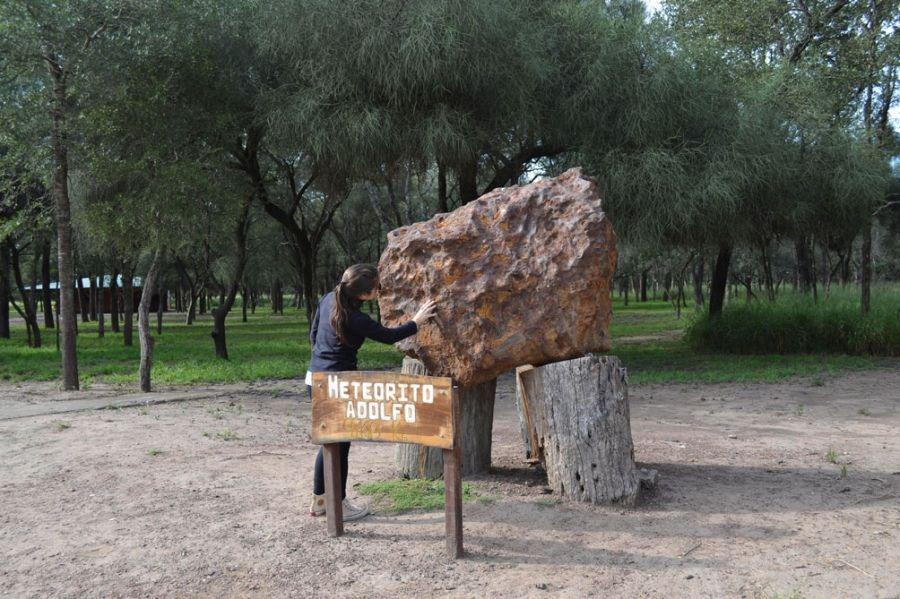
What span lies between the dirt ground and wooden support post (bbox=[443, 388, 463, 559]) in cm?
13

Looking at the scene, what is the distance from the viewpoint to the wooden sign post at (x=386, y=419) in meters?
4.10

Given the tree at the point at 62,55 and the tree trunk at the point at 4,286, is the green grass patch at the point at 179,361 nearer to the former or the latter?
the tree trunk at the point at 4,286

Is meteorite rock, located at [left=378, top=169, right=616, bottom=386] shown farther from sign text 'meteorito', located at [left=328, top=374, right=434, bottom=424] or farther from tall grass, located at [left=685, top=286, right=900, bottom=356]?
tall grass, located at [left=685, top=286, right=900, bottom=356]

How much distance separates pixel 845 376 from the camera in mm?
11602

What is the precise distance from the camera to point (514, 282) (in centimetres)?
514

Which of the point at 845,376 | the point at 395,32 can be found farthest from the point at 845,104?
the point at 395,32

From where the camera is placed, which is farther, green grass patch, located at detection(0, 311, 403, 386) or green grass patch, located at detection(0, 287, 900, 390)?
green grass patch, located at detection(0, 311, 403, 386)

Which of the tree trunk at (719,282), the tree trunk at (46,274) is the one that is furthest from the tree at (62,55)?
the tree trunk at (719,282)

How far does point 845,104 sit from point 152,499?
58.3ft

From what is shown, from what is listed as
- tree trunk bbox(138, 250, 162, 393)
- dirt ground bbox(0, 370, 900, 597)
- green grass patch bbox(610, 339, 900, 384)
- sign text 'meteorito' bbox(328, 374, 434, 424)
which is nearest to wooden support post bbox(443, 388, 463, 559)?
dirt ground bbox(0, 370, 900, 597)

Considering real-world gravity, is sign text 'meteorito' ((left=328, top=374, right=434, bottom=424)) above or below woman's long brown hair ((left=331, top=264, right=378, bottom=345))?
below

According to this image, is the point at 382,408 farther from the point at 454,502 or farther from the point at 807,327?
the point at 807,327

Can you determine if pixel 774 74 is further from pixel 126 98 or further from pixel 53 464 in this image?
pixel 53 464

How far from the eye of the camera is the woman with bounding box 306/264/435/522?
15.0 ft
